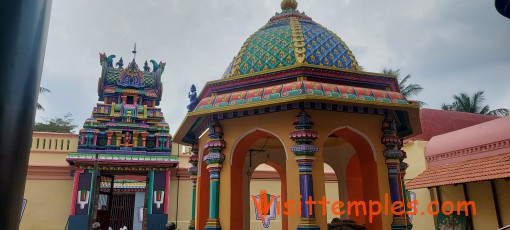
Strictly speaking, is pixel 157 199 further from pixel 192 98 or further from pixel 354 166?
pixel 354 166

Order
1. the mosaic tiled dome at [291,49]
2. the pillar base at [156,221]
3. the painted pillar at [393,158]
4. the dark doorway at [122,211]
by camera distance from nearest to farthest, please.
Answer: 1. the painted pillar at [393,158]
2. the mosaic tiled dome at [291,49]
3. the pillar base at [156,221]
4. the dark doorway at [122,211]

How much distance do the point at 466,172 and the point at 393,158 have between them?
4967 mm

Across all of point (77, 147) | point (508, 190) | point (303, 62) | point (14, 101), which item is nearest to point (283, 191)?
point (303, 62)

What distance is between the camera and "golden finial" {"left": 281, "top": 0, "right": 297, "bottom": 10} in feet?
31.4

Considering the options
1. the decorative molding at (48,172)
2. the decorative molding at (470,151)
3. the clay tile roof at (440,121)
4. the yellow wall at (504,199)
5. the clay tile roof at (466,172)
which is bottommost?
the yellow wall at (504,199)

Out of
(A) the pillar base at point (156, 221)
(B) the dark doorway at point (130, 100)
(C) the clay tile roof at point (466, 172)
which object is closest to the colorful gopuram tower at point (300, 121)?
(C) the clay tile roof at point (466, 172)

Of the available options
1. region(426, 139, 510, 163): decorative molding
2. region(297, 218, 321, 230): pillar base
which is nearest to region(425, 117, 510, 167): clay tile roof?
region(426, 139, 510, 163): decorative molding

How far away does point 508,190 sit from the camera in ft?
32.2

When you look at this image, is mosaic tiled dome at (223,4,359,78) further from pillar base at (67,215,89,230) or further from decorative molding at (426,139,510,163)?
pillar base at (67,215,89,230)

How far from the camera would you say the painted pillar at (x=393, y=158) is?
6781mm

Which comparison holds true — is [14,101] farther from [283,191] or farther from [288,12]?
[283,191]

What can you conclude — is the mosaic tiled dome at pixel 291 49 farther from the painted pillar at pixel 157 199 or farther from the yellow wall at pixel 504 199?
the painted pillar at pixel 157 199

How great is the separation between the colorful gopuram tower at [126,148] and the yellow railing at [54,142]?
1.55 ft

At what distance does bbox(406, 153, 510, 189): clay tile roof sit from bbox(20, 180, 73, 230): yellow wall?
11.9 meters
